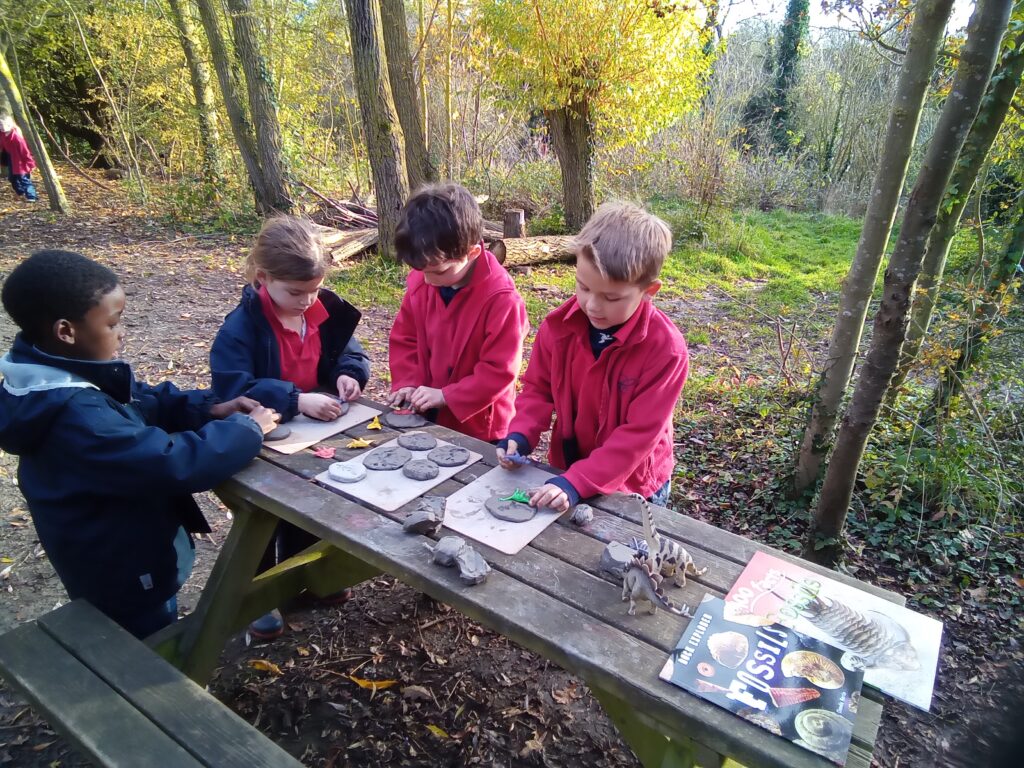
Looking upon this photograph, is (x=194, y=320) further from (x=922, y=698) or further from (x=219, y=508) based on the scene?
(x=922, y=698)

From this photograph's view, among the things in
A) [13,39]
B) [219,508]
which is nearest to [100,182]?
[13,39]

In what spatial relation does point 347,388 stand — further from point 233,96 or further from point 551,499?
point 233,96

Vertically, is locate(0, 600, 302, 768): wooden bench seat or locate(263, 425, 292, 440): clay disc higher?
locate(263, 425, 292, 440): clay disc

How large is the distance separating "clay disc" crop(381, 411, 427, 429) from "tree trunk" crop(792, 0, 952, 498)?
2174mm

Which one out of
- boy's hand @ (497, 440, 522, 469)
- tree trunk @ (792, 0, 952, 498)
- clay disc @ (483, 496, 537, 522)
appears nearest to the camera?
clay disc @ (483, 496, 537, 522)

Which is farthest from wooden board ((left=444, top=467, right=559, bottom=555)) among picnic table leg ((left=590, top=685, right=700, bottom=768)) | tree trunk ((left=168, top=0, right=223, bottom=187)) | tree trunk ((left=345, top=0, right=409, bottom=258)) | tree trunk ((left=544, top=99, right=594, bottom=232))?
tree trunk ((left=168, top=0, right=223, bottom=187))

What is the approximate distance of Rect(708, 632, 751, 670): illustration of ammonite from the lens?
1.37 metres

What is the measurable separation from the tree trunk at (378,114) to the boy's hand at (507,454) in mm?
5715

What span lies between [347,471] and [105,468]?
2.26ft

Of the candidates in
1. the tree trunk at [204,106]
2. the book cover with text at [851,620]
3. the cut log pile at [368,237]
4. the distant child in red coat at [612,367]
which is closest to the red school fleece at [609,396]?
the distant child in red coat at [612,367]

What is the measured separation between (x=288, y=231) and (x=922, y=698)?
238cm

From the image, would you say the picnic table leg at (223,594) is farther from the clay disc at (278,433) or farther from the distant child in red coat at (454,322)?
→ the distant child in red coat at (454,322)

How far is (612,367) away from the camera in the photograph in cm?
210

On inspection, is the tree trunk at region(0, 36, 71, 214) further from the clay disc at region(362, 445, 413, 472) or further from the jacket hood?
the clay disc at region(362, 445, 413, 472)
